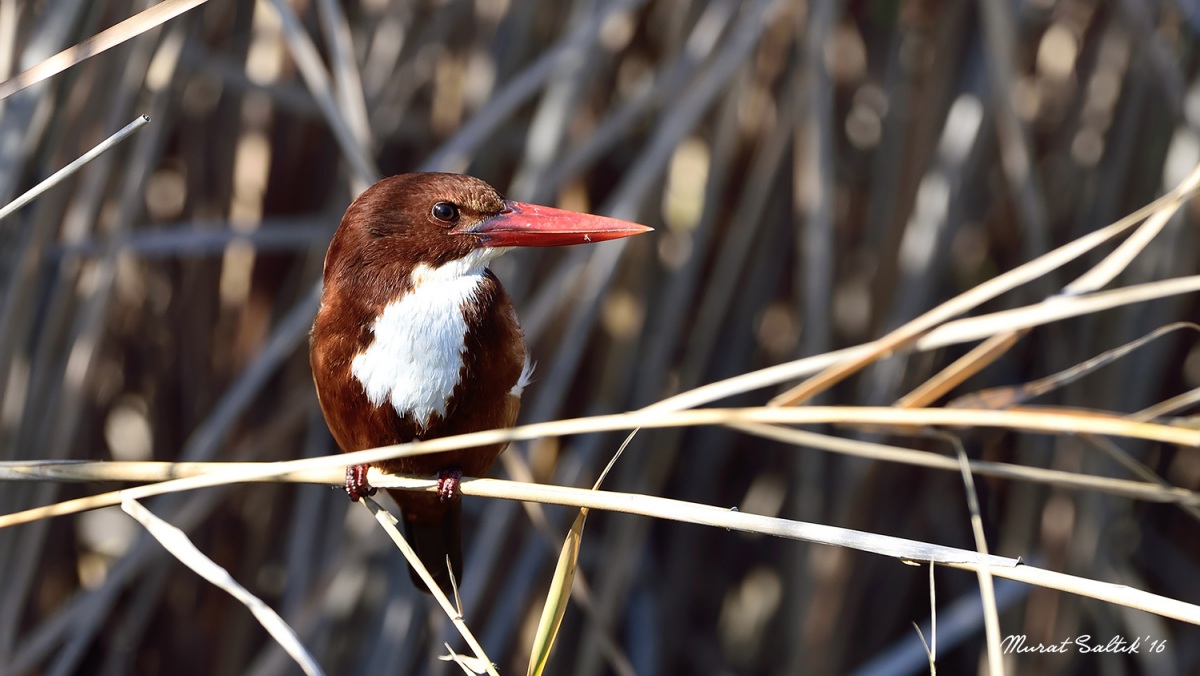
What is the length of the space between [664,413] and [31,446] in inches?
57.5

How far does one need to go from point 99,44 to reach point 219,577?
26.2 inches

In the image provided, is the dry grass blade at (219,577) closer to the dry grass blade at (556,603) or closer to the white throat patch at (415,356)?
the dry grass blade at (556,603)

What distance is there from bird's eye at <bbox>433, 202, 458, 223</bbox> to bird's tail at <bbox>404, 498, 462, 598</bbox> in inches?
20.0

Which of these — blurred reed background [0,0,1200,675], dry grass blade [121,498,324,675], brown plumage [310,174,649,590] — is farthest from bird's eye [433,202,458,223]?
dry grass blade [121,498,324,675]

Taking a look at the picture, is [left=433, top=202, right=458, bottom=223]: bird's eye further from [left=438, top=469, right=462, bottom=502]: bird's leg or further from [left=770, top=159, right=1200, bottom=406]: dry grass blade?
[left=770, top=159, right=1200, bottom=406]: dry grass blade

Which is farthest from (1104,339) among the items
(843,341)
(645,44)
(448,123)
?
(448,123)

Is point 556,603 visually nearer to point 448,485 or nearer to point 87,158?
point 448,485

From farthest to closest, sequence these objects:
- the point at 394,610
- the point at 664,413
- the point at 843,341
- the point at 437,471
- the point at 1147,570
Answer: the point at 1147,570, the point at 843,341, the point at 394,610, the point at 437,471, the point at 664,413

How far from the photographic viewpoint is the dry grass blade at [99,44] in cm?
128

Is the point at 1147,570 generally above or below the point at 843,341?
below

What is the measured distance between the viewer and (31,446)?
206 centimetres

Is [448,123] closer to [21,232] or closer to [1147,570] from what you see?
[21,232]

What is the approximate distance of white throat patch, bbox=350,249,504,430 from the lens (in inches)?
64.3

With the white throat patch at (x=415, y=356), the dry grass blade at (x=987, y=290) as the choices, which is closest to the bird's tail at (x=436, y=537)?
the white throat patch at (x=415, y=356)
